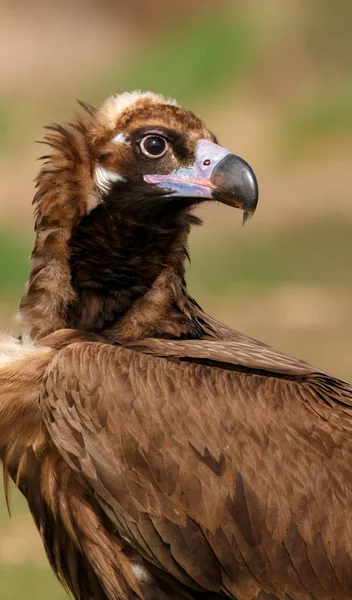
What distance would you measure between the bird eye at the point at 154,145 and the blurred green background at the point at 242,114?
6765 mm

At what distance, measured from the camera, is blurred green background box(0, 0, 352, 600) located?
53.9 feet

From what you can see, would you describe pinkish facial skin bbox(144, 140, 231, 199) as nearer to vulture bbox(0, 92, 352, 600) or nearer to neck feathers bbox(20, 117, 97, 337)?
vulture bbox(0, 92, 352, 600)

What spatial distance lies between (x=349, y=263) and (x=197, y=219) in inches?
481

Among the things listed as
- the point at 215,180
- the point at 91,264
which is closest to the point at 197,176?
the point at 215,180

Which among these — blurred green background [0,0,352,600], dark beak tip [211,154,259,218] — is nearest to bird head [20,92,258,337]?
dark beak tip [211,154,259,218]

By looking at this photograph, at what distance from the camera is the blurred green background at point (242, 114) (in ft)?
53.9

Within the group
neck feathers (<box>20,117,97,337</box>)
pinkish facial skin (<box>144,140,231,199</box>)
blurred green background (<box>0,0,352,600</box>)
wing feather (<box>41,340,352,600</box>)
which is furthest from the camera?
blurred green background (<box>0,0,352,600</box>)

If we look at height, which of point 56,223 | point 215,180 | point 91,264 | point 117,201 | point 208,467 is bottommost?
point 208,467

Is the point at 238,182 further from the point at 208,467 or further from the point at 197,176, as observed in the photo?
the point at 208,467

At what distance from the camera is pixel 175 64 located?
22.3 metres

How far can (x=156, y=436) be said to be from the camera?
5637mm

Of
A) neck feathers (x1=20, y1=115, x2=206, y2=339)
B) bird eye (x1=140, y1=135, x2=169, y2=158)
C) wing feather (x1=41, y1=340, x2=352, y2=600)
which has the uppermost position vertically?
bird eye (x1=140, y1=135, x2=169, y2=158)

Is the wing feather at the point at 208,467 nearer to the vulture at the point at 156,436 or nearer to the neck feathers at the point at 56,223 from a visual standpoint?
the vulture at the point at 156,436

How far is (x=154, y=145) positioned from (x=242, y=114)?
15730mm
